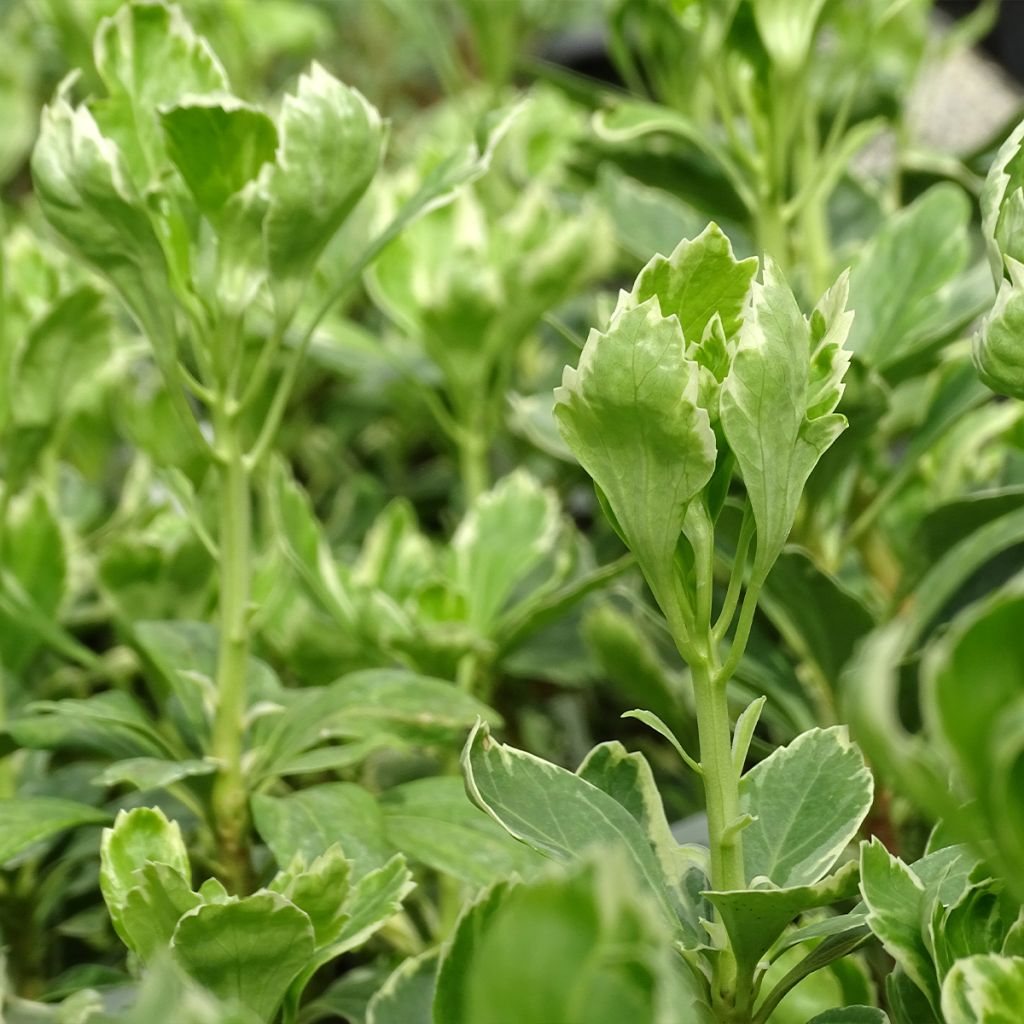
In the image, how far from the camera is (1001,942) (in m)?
0.39

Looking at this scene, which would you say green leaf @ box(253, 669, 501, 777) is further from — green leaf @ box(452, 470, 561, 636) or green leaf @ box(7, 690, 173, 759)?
green leaf @ box(452, 470, 561, 636)

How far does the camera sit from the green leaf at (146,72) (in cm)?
55

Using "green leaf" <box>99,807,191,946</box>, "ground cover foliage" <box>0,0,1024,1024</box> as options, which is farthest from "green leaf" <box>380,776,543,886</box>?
"green leaf" <box>99,807,191,946</box>

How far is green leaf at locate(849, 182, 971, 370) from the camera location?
66 cm

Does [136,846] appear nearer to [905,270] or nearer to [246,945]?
[246,945]

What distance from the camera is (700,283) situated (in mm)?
400

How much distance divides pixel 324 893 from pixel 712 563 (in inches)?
7.0

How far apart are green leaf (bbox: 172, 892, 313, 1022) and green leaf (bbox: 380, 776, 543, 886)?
0.38 feet

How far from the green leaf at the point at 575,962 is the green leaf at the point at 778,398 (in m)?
0.15

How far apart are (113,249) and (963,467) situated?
1.63 ft

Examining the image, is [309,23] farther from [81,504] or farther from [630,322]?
[630,322]

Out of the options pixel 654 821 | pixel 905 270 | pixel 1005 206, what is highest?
pixel 1005 206

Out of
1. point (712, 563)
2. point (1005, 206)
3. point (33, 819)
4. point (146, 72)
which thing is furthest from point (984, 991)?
point (146, 72)

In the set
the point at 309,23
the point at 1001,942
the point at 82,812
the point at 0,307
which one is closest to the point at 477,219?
the point at 0,307
